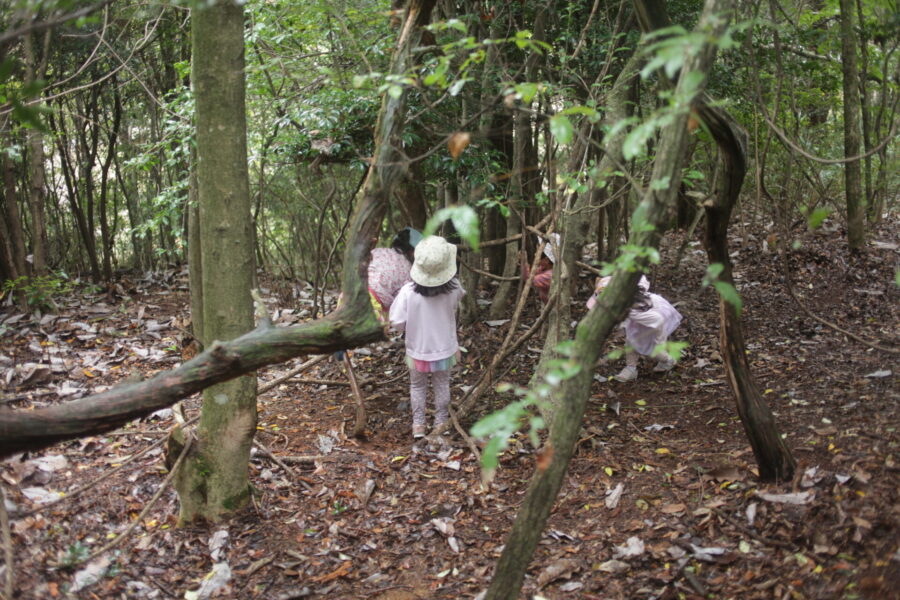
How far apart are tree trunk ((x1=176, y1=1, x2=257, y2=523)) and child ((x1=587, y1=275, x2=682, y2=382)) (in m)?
3.50

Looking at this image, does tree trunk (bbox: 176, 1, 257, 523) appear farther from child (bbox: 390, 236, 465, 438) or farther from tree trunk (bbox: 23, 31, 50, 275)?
tree trunk (bbox: 23, 31, 50, 275)

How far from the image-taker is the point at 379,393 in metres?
6.91

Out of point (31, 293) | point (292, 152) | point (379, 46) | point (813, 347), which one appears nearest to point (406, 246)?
point (292, 152)

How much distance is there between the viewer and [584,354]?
8.73 feet

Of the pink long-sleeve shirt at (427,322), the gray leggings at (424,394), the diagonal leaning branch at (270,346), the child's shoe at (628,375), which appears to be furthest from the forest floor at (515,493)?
the diagonal leaning branch at (270,346)

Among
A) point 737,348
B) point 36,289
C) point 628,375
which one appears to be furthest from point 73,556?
point 36,289

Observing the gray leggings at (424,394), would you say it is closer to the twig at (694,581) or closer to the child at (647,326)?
the child at (647,326)

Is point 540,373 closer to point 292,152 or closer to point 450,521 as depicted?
point 450,521

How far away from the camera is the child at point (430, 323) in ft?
18.8

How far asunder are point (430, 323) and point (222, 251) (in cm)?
221

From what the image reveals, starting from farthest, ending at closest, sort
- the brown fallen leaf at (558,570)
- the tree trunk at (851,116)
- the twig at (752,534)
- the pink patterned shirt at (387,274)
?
the tree trunk at (851,116) < the pink patterned shirt at (387,274) < the brown fallen leaf at (558,570) < the twig at (752,534)

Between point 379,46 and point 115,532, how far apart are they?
4398 mm

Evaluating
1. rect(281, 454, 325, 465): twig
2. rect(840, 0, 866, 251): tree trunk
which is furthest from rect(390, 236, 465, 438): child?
rect(840, 0, 866, 251): tree trunk

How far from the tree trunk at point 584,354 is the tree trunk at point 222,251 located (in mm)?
2233
